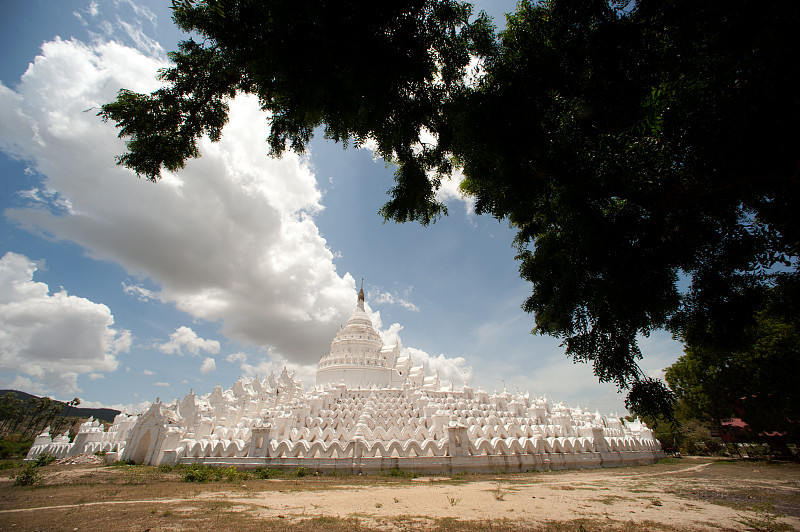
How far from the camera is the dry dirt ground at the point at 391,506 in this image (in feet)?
22.3

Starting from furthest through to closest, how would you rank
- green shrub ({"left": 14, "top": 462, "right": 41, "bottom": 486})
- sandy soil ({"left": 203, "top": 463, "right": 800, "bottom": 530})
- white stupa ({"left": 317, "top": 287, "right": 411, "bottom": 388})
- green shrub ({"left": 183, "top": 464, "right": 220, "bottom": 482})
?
white stupa ({"left": 317, "top": 287, "right": 411, "bottom": 388})
green shrub ({"left": 183, "top": 464, "right": 220, "bottom": 482})
green shrub ({"left": 14, "top": 462, "right": 41, "bottom": 486})
sandy soil ({"left": 203, "top": 463, "right": 800, "bottom": 530})

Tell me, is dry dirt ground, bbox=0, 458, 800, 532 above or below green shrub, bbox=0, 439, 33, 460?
below

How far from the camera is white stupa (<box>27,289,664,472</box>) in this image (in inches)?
669

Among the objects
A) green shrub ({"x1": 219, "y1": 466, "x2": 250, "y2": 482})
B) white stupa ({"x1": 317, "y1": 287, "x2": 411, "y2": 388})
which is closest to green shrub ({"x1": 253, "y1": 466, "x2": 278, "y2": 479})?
green shrub ({"x1": 219, "y1": 466, "x2": 250, "y2": 482})

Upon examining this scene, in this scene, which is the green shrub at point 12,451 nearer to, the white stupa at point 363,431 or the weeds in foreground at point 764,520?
the white stupa at point 363,431

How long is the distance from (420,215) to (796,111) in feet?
24.0

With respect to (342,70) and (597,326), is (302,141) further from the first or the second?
(597,326)

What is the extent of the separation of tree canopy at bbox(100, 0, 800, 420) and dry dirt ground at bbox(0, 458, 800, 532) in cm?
329

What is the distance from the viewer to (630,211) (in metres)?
6.60

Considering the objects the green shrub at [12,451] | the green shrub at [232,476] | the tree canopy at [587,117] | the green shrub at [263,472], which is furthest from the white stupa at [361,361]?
the tree canopy at [587,117]

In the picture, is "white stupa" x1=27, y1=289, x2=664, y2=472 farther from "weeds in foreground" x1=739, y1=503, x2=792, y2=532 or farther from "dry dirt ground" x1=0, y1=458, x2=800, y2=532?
"weeds in foreground" x1=739, y1=503, x2=792, y2=532

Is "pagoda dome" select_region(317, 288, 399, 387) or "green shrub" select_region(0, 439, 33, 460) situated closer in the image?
"green shrub" select_region(0, 439, 33, 460)

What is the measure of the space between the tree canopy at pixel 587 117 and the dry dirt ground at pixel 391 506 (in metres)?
3.29

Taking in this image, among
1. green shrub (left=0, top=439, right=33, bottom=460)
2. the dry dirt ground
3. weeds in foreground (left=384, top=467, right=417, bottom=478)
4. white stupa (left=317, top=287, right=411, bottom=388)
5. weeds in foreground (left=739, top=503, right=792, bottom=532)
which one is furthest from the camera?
white stupa (left=317, top=287, right=411, bottom=388)
